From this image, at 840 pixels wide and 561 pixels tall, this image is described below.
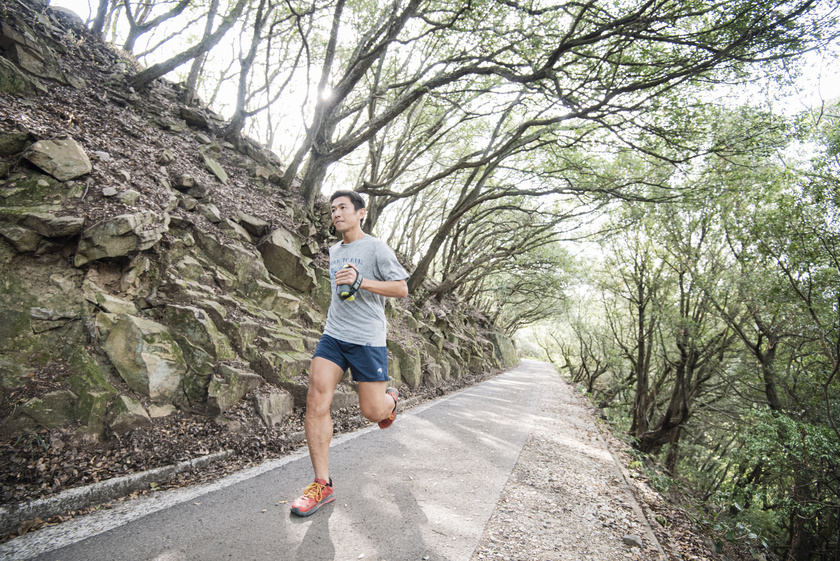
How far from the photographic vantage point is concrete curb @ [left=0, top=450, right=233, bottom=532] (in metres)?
2.16

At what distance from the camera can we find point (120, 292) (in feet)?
12.6

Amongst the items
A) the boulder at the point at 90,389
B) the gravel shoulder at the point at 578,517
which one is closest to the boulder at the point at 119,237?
the boulder at the point at 90,389

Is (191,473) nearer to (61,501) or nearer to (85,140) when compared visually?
(61,501)

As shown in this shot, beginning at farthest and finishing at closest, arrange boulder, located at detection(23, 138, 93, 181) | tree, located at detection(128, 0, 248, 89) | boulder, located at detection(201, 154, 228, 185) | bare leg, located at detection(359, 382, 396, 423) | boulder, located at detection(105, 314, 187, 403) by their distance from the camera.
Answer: tree, located at detection(128, 0, 248, 89)
boulder, located at detection(201, 154, 228, 185)
boulder, located at detection(23, 138, 93, 181)
boulder, located at detection(105, 314, 187, 403)
bare leg, located at detection(359, 382, 396, 423)

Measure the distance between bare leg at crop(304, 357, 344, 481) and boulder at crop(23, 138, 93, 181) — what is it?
3575 mm

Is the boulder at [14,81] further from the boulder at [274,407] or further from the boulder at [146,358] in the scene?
the boulder at [274,407]

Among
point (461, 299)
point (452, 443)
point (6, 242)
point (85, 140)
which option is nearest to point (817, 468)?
point (452, 443)

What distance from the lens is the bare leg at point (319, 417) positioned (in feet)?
9.14

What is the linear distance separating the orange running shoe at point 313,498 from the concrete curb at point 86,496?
118 cm

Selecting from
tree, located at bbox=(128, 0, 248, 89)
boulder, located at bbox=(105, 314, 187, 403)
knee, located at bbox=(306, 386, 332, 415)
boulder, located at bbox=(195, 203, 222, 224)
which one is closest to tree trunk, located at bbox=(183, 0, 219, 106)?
tree, located at bbox=(128, 0, 248, 89)

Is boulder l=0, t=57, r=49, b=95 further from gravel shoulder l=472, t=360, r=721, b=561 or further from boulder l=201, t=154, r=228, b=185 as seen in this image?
gravel shoulder l=472, t=360, r=721, b=561

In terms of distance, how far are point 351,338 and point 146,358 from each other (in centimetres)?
212

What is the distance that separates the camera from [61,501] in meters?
2.36

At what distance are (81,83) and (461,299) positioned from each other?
19.5 m
